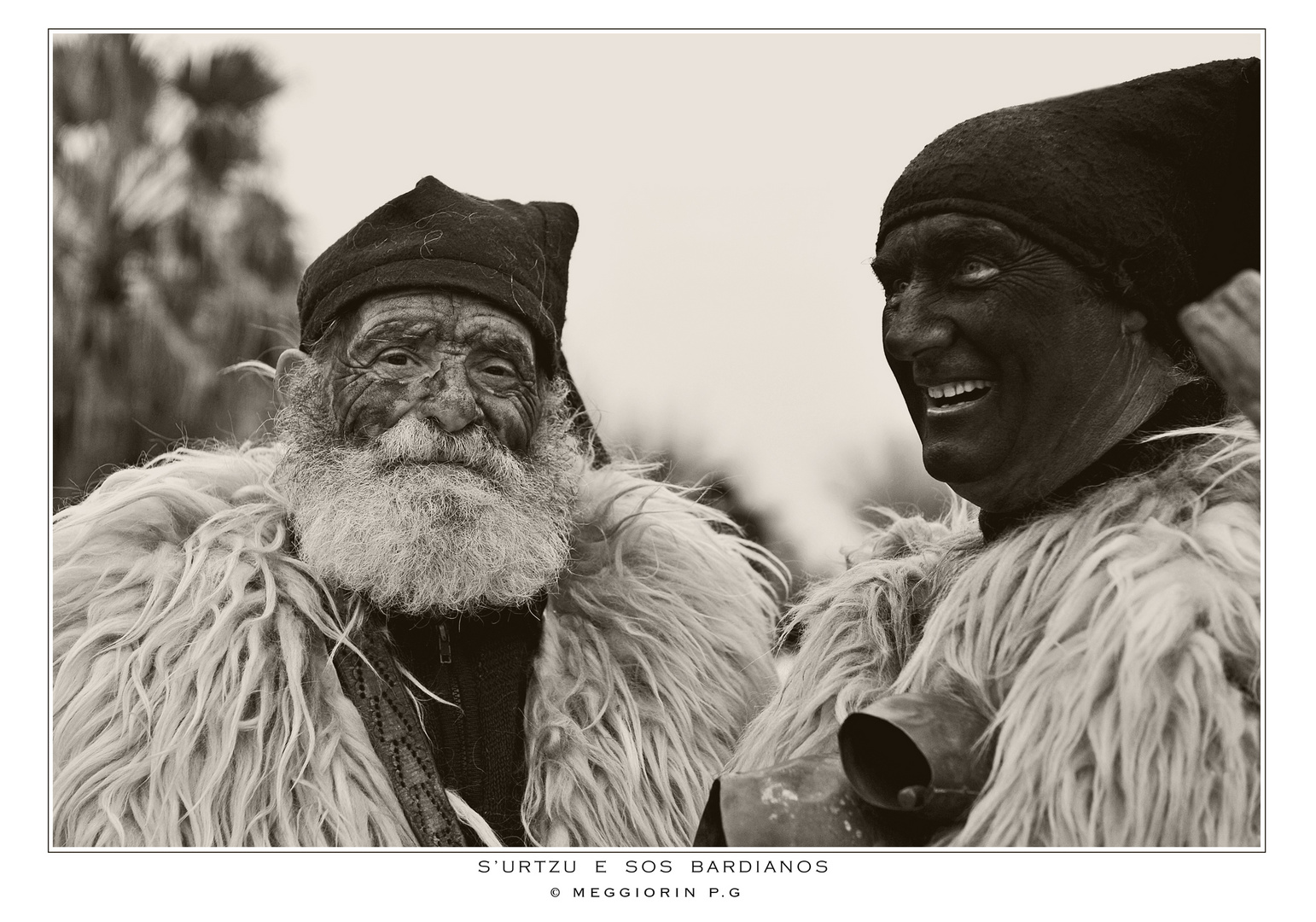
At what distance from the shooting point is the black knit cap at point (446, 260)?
2.62 meters

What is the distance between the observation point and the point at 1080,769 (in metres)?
1.86

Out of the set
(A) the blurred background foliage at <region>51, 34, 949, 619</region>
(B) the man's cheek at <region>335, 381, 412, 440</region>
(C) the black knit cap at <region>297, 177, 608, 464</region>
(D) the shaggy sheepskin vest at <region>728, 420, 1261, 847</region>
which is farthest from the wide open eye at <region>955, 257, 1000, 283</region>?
(B) the man's cheek at <region>335, 381, 412, 440</region>

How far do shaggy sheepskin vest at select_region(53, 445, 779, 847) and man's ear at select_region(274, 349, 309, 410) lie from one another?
0.41 ft

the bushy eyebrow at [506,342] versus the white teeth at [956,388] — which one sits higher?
the bushy eyebrow at [506,342]

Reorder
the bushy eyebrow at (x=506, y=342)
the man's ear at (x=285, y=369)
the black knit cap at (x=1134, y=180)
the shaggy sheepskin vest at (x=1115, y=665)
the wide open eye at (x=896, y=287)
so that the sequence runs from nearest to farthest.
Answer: the shaggy sheepskin vest at (x=1115, y=665) < the black knit cap at (x=1134, y=180) < the wide open eye at (x=896, y=287) < the bushy eyebrow at (x=506, y=342) < the man's ear at (x=285, y=369)

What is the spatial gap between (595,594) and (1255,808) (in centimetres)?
133

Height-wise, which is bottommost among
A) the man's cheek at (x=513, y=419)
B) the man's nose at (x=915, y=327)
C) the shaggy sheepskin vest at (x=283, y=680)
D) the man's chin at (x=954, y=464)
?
the shaggy sheepskin vest at (x=283, y=680)

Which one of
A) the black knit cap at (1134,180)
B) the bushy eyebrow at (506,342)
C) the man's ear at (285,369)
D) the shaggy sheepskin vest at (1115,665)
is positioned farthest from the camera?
the man's ear at (285,369)

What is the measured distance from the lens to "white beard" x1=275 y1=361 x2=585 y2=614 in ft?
8.33

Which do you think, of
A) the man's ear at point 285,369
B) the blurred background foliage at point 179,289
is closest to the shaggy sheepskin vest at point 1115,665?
the blurred background foliage at point 179,289

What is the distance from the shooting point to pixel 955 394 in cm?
220

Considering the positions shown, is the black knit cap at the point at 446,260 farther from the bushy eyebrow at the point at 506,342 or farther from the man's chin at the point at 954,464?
the man's chin at the point at 954,464

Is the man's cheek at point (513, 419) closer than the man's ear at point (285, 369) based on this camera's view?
Yes

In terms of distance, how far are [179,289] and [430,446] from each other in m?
1.43
